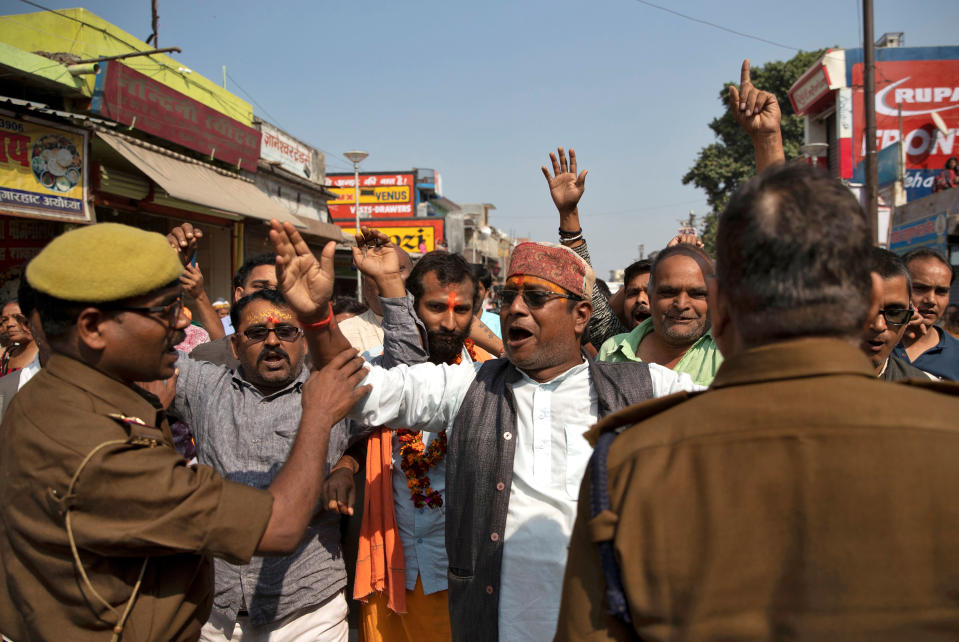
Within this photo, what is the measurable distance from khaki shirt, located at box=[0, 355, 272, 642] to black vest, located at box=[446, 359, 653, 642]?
0.77 m

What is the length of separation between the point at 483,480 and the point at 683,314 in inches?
62.2

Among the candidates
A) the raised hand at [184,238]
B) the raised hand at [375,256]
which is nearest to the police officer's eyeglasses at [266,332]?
the raised hand at [375,256]

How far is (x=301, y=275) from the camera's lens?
7.06 feet

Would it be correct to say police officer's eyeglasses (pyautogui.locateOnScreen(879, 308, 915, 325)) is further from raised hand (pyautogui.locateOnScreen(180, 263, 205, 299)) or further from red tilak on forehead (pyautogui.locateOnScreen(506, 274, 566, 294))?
raised hand (pyautogui.locateOnScreen(180, 263, 205, 299))

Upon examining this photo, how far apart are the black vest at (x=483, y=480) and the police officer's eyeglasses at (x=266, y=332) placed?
100 centimetres

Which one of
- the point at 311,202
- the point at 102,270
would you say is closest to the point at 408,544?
the point at 102,270

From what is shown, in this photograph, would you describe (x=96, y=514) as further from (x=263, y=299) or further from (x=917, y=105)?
(x=917, y=105)

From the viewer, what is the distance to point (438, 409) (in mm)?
2479

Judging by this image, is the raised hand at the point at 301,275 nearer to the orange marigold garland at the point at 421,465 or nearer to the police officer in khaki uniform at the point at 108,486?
the police officer in khaki uniform at the point at 108,486

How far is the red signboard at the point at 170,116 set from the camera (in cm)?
893

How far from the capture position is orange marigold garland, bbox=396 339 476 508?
9.84 feet

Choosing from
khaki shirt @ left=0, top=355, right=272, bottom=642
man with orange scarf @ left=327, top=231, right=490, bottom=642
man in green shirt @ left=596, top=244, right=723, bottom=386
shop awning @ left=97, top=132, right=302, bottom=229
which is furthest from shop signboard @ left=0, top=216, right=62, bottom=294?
man in green shirt @ left=596, top=244, right=723, bottom=386

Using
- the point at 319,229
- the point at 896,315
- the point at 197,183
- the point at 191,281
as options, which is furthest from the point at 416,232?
the point at 896,315

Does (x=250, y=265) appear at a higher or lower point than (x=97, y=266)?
higher
